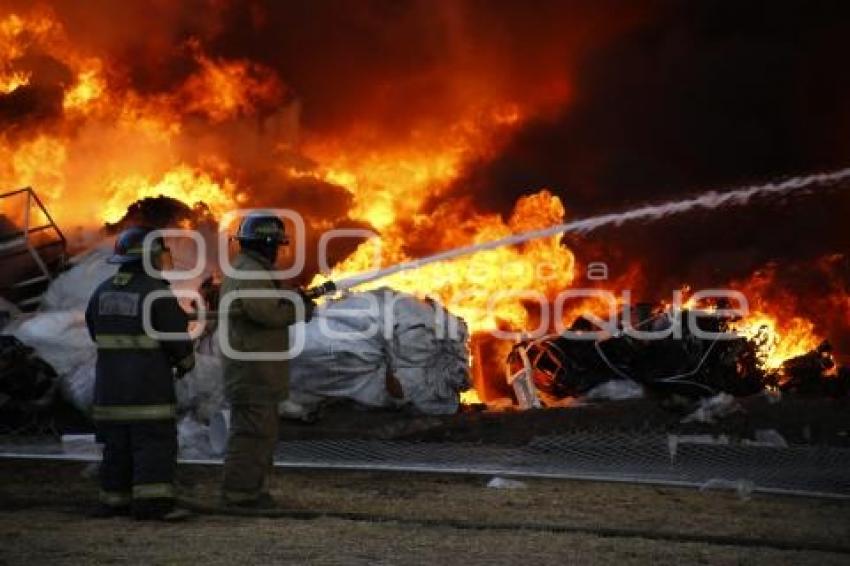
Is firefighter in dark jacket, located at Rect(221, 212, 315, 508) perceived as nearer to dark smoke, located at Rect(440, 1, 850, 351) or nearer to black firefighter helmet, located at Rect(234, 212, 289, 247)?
black firefighter helmet, located at Rect(234, 212, 289, 247)

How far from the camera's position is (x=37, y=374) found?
33.2ft

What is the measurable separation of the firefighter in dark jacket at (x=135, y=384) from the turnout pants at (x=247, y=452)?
338 mm

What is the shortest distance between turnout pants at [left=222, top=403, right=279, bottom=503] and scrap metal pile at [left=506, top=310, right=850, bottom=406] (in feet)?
17.0

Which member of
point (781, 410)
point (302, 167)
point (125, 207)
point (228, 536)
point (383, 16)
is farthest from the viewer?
point (383, 16)

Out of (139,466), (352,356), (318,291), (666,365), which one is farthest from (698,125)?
(139,466)

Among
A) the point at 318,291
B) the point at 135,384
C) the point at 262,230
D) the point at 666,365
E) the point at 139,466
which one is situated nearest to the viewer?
the point at 139,466

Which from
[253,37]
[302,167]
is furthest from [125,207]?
[253,37]

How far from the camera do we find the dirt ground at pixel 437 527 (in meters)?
5.27

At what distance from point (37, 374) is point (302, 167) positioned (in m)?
6.42

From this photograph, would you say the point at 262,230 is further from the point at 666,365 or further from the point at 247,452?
the point at 666,365

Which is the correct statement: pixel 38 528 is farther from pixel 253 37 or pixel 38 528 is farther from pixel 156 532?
pixel 253 37

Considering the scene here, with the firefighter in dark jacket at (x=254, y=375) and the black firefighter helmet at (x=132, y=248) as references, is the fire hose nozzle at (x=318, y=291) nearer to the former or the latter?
the firefighter in dark jacket at (x=254, y=375)

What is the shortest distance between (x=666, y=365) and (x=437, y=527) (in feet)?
18.5

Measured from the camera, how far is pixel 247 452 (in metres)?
6.68
